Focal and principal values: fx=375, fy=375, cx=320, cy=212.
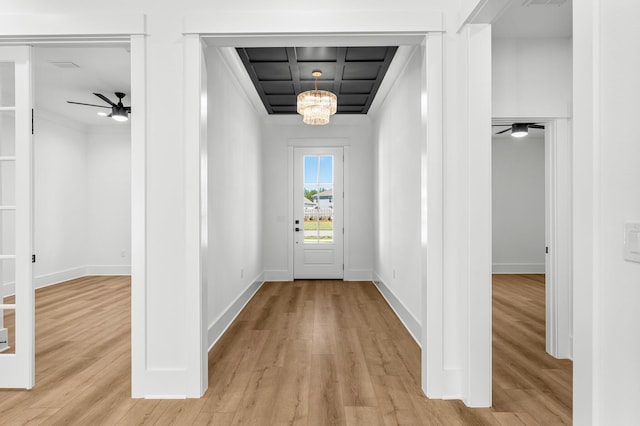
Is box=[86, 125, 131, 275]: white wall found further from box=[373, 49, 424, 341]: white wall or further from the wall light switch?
the wall light switch

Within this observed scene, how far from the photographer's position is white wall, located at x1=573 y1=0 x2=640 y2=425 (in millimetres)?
1126

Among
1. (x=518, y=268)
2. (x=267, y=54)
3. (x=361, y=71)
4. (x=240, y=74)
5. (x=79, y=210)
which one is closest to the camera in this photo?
(x=267, y=54)

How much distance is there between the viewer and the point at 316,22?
Answer: 2.41 meters

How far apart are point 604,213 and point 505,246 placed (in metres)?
6.94

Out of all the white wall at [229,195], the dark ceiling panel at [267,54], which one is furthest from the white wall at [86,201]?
the dark ceiling panel at [267,54]

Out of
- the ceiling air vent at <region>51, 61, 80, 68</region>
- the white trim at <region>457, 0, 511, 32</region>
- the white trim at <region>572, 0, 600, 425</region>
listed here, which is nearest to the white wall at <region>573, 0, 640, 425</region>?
the white trim at <region>572, 0, 600, 425</region>

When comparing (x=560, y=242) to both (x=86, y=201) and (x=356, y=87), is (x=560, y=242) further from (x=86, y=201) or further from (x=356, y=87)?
(x=86, y=201)

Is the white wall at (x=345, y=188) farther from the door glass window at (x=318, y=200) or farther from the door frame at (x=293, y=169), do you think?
the door glass window at (x=318, y=200)

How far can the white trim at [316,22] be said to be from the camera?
7.88ft

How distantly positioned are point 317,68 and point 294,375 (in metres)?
3.25

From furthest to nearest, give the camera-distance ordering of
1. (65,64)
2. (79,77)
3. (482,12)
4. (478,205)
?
(79,77)
(65,64)
(478,205)
(482,12)

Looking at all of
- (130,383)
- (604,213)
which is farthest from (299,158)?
(604,213)

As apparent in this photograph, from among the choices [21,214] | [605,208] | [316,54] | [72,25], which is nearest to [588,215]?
[605,208]

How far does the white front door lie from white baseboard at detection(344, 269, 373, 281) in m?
0.13
